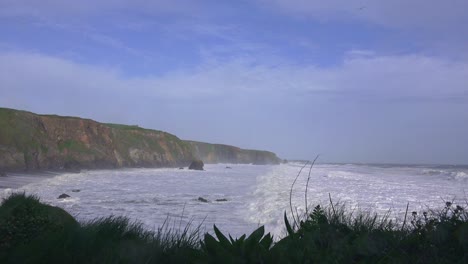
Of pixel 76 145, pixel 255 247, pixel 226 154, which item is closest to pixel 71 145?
pixel 76 145

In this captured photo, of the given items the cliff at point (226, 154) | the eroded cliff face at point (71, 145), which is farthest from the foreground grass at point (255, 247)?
the cliff at point (226, 154)

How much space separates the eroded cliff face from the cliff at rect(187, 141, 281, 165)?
3605 cm

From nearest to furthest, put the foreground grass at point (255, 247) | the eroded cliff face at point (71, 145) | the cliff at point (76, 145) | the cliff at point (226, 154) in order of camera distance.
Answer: the foreground grass at point (255, 247), the eroded cliff face at point (71, 145), the cliff at point (76, 145), the cliff at point (226, 154)

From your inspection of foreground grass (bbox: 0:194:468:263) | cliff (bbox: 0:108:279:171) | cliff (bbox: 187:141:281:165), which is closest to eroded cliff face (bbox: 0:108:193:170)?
cliff (bbox: 0:108:279:171)

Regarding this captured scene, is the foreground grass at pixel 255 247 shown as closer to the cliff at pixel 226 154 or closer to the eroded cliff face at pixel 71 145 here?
the eroded cliff face at pixel 71 145

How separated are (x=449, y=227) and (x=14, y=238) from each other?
3.90 m

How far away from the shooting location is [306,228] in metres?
4.42

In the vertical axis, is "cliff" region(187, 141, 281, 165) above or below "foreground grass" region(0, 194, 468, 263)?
above

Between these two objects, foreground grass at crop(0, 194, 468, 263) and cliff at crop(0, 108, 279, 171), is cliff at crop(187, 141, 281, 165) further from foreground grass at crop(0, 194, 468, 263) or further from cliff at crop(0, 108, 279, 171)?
foreground grass at crop(0, 194, 468, 263)

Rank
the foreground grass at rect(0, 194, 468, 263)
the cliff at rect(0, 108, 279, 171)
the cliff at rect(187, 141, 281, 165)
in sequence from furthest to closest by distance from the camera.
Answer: the cliff at rect(187, 141, 281, 165), the cliff at rect(0, 108, 279, 171), the foreground grass at rect(0, 194, 468, 263)

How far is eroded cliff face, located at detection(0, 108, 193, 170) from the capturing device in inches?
2021

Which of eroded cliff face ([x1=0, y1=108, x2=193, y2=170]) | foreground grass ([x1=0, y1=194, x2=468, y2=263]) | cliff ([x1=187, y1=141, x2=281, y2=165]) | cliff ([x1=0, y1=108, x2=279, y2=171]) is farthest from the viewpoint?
cliff ([x1=187, y1=141, x2=281, y2=165])

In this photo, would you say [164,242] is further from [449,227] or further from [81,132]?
[81,132]

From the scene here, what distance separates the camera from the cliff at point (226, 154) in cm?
13000
